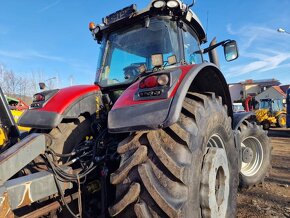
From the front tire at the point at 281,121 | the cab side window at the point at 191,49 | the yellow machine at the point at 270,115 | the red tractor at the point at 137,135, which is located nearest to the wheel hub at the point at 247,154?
the red tractor at the point at 137,135

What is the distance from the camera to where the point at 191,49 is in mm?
3609

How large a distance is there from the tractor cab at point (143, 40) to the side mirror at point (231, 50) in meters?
0.53

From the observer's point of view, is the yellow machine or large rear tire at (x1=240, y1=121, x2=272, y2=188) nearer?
large rear tire at (x1=240, y1=121, x2=272, y2=188)

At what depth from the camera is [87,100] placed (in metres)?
2.93

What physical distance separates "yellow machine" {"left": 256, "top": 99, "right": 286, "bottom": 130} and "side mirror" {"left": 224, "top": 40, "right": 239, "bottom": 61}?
1617cm

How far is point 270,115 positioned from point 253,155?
1711 cm

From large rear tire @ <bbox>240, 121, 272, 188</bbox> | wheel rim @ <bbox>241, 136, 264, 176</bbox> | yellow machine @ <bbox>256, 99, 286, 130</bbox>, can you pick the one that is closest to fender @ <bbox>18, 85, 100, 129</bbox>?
large rear tire @ <bbox>240, 121, 272, 188</bbox>

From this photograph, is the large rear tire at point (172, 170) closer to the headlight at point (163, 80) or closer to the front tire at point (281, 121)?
the headlight at point (163, 80)

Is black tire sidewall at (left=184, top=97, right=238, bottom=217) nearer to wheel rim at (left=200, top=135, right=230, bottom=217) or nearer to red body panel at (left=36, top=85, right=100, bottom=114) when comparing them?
wheel rim at (left=200, top=135, right=230, bottom=217)

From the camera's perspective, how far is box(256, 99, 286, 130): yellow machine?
63.5 feet

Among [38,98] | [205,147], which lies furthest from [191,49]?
[38,98]

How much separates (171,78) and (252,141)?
3.14 m

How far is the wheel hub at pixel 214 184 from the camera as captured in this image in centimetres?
223

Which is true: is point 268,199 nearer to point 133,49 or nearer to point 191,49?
point 191,49
